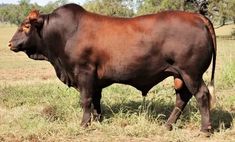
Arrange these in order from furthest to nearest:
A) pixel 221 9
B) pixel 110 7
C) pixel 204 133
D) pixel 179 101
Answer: pixel 110 7 → pixel 221 9 → pixel 179 101 → pixel 204 133

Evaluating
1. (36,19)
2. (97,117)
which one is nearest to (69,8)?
(36,19)

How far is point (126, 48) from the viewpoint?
254 inches

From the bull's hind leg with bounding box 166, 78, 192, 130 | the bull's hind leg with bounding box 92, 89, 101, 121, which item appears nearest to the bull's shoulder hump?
the bull's hind leg with bounding box 92, 89, 101, 121

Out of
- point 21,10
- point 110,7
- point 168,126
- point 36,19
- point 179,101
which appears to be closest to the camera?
point 168,126

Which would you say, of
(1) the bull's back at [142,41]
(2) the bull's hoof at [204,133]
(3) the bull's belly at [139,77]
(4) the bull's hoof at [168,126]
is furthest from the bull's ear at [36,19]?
(2) the bull's hoof at [204,133]

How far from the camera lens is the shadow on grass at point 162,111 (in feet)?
22.4

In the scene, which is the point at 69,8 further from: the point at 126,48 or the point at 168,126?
the point at 168,126

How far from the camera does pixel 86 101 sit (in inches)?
259

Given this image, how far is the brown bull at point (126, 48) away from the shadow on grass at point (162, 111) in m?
0.39

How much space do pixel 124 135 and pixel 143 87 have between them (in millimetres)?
896

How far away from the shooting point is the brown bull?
245 inches

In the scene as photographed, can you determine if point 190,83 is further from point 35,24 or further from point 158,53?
point 35,24

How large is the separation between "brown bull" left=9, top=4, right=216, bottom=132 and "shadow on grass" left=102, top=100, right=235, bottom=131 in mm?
390

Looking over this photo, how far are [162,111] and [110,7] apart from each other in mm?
48053
